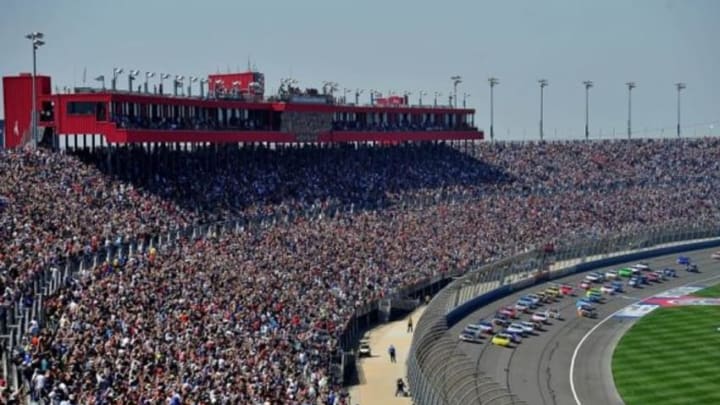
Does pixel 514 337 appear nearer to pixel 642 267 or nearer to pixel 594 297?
pixel 594 297

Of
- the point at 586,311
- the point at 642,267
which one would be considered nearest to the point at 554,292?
the point at 586,311

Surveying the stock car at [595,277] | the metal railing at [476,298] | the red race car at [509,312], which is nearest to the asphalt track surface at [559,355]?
the red race car at [509,312]

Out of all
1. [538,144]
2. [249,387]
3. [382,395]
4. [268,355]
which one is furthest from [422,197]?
[249,387]

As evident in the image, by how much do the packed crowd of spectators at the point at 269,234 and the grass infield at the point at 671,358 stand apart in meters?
14.6

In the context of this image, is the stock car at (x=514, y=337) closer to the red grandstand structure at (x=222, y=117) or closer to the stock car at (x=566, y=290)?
the stock car at (x=566, y=290)

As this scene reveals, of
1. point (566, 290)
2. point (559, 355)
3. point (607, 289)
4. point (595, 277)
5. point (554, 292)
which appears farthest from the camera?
point (595, 277)

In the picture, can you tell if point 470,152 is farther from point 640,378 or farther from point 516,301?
point 640,378

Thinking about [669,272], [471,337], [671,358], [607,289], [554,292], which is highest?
[669,272]

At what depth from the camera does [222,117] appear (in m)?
88.8

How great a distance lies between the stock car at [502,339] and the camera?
67.8 m

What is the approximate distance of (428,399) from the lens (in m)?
42.6

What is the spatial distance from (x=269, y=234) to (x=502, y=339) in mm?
15756

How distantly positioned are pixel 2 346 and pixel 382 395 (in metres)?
22.9

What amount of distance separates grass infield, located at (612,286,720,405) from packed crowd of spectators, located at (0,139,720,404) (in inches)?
574
